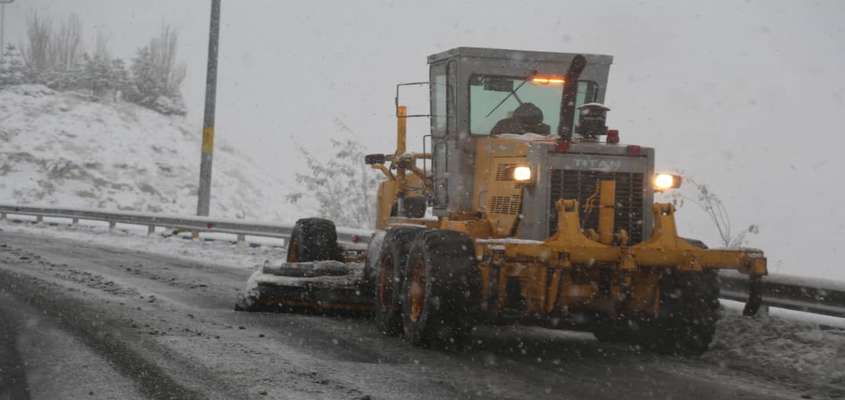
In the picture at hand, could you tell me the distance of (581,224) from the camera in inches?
317

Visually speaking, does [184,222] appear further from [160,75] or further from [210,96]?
[160,75]

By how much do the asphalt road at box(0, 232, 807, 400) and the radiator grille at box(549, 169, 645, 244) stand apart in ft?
3.34

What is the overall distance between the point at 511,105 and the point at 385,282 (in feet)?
6.20

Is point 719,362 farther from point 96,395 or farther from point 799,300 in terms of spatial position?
point 96,395

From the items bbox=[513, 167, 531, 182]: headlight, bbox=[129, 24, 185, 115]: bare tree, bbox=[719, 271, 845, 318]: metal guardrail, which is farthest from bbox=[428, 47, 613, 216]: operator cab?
bbox=[129, 24, 185, 115]: bare tree

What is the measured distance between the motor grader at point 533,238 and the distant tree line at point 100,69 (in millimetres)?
53422

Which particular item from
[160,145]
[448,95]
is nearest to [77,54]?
[160,145]

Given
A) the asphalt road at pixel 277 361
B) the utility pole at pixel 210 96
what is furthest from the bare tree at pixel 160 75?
the asphalt road at pixel 277 361

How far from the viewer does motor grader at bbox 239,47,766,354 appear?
752cm

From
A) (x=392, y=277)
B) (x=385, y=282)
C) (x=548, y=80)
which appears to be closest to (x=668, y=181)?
(x=548, y=80)

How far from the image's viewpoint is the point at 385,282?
356 inches

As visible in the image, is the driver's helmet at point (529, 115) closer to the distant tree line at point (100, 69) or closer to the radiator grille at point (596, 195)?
the radiator grille at point (596, 195)

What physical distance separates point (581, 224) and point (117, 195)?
39.3 m

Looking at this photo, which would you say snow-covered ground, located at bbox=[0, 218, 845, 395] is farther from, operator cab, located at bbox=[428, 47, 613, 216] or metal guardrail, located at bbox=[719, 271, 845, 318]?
operator cab, located at bbox=[428, 47, 613, 216]
